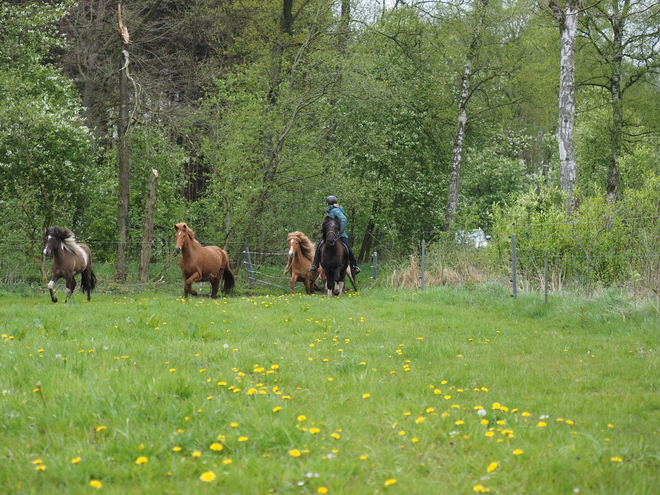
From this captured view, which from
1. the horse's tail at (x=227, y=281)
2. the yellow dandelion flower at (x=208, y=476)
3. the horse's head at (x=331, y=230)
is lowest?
the yellow dandelion flower at (x=208, y=476)

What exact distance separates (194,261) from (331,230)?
3864 millimetres

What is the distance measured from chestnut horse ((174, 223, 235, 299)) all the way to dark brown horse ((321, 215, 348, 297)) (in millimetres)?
3192

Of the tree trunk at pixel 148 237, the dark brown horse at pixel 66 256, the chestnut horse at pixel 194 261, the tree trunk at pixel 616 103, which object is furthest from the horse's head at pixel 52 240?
the tree trunk at pixel 616 103

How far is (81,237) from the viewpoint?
23.3 metres

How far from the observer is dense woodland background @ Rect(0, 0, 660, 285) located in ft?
66.5

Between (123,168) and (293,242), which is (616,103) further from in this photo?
(123,168)

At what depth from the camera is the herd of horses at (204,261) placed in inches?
608

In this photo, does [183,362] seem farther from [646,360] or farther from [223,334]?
[646,360]

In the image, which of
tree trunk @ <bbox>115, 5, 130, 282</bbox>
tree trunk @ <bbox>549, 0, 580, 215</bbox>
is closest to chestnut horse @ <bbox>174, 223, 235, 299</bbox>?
tree trunk @ <bbox>115, 5, 130, 282</bbox>

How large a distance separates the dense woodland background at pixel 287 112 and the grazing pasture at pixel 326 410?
8187 mm

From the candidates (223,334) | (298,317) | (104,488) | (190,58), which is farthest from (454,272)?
(190,58)

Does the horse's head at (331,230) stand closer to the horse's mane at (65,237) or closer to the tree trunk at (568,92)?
the horse's mane at (65,237)

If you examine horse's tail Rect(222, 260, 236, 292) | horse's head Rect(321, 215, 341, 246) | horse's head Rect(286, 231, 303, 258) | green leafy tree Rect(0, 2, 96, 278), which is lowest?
horse's tail Rect(222, 260, 236, 292)

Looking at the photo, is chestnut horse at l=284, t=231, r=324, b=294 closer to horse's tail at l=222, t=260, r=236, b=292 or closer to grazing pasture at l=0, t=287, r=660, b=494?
horse's tail at l=222, t=260, r=236, b=292
